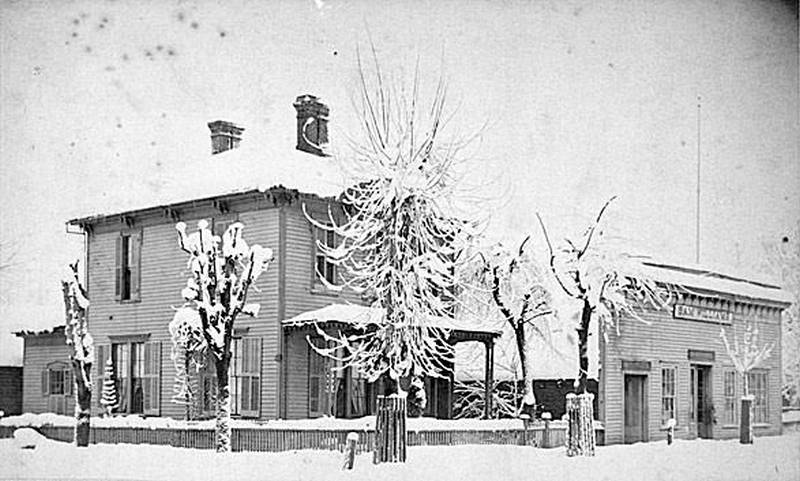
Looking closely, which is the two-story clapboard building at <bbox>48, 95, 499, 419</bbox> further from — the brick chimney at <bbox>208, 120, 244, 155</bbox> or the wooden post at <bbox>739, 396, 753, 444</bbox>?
the wooden post at <bbox>739, 396, 753, 444</bbox>

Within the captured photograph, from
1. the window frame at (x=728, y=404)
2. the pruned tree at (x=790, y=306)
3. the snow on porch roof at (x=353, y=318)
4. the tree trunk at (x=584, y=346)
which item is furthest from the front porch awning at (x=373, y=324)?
the pruned tree at (x=790, y=306)

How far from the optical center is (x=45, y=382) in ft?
32.1

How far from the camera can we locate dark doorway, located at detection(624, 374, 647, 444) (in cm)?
1013

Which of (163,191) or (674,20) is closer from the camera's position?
(163,191)

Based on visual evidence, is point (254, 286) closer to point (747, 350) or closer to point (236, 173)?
point (236, 173)

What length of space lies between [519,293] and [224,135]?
2499mm

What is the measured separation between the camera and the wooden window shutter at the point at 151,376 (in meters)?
9.76

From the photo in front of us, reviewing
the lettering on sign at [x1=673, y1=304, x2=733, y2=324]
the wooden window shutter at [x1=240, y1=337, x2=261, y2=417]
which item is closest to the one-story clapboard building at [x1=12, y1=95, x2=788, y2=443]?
the wooden window shutter at [x1=240, y1=337, x2=261, y2=417]

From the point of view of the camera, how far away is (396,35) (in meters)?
10.1

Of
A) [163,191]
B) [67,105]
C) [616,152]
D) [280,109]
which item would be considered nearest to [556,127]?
[616,152]

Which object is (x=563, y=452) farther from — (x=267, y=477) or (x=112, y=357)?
(x=112, y=357)

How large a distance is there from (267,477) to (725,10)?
520cm

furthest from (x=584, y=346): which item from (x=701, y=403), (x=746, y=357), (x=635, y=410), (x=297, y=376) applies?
(x=297, y=376)

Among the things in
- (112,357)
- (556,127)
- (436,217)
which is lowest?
(112,357)
